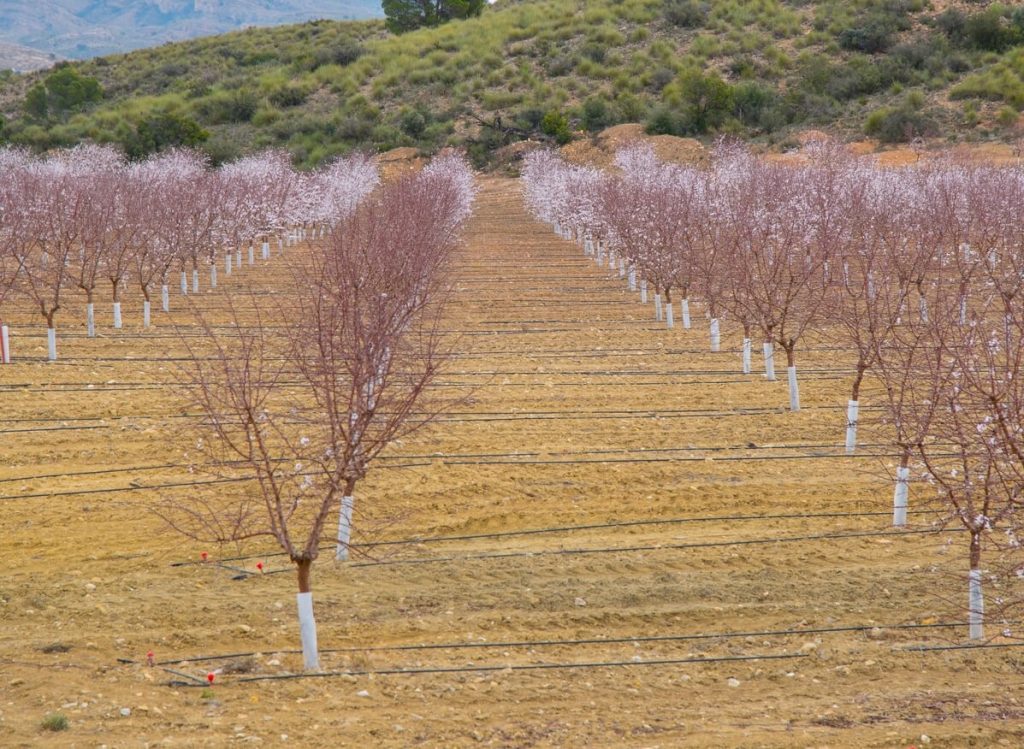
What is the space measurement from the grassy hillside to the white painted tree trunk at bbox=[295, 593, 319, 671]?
49.0 meters

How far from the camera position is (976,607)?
9305 mm

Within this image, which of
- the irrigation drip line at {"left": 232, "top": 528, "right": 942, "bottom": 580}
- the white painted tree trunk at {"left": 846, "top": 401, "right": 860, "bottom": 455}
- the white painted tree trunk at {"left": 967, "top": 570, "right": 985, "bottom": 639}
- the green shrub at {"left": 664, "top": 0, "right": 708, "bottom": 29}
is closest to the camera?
the white painted tree trunk at {"left": 967, "top": 570, "right": 985, "bottom": 639}

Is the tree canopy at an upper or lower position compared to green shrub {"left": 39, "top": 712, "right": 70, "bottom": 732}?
upper

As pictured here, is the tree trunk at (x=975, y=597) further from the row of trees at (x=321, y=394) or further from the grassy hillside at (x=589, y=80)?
the grassy hillside at (x=589, y=80)

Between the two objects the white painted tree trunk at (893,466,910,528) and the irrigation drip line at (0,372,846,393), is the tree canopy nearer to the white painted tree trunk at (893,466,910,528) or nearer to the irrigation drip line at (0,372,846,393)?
the irrigation drip line at (0,372,846,393)

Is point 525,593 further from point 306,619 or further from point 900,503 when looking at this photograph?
point 900,503

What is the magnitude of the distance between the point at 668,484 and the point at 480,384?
5.65 metres

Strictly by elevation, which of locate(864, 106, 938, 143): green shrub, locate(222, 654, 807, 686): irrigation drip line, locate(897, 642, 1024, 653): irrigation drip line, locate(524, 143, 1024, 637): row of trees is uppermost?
locate(864, 106, 938, 143): green shrub

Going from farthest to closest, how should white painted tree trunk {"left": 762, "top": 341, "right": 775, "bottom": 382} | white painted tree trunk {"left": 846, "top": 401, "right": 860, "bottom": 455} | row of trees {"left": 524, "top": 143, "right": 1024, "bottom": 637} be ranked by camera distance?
white painted tree trunk {"left": 762, "top": 341, "right": 775, "bottom": 382}
white painted tree trunk {"left": 846, "top": 401, "right": 860, "bottom": 455}
row of trees {"left": 524, "top": 143, "right": 1024, "bottom": 637}

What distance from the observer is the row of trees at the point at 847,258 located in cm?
1327

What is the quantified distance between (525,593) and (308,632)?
2356 mm

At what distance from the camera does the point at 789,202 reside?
3053 centimetres

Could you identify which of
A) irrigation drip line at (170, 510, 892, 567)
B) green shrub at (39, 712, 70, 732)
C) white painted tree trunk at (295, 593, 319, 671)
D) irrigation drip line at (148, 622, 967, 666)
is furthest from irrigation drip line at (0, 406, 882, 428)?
green shrub at (39, 712, 70, 732)

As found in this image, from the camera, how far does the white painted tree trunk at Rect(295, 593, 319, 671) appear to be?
873 centimetres
